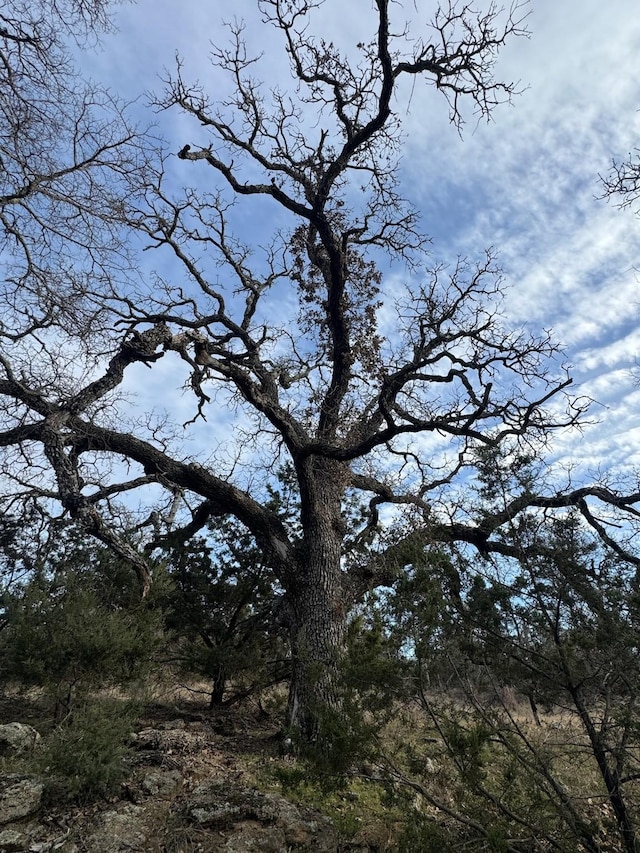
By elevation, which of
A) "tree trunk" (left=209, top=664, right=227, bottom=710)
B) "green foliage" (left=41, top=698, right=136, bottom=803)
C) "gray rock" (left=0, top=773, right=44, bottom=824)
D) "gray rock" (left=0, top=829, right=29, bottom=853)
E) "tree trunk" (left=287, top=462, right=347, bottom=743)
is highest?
Result: "tree trunk" (left=287, top=462, right=347, bottom=743)

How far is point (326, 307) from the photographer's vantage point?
36.0 ft

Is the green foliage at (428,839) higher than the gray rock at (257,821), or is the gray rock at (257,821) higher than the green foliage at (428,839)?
the green foliage at (428,839)

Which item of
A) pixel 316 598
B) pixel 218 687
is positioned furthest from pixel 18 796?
pixel 218 687

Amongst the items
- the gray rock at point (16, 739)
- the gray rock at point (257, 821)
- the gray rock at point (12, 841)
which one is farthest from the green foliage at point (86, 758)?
the gray rock at point (257, 821)

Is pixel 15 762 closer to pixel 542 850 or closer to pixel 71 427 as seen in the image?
pixel 71 427

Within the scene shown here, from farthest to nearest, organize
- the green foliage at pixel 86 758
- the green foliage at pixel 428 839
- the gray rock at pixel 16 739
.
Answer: the gray rock at pixel 16 739 < the green foliage at pixel 86 758 < the green foliage at pixel 428 839

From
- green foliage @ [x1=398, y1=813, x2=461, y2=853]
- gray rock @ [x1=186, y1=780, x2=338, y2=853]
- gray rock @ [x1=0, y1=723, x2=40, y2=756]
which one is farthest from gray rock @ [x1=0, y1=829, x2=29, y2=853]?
green foliage @ [x1=398, y1=813, x2=461, y2=853]

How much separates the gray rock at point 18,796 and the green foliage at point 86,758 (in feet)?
0.45

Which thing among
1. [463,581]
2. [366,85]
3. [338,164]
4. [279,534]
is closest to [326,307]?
[338,164]

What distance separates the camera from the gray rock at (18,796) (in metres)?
4.47

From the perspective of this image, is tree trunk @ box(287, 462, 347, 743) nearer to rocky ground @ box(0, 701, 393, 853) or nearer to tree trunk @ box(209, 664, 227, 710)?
rocky ground @ box(0, 701, 393, 853)

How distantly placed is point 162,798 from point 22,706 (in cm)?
409

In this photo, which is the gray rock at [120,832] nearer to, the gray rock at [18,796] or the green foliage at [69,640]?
the gray rock at [18,796]

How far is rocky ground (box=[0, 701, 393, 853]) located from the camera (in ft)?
14.3
